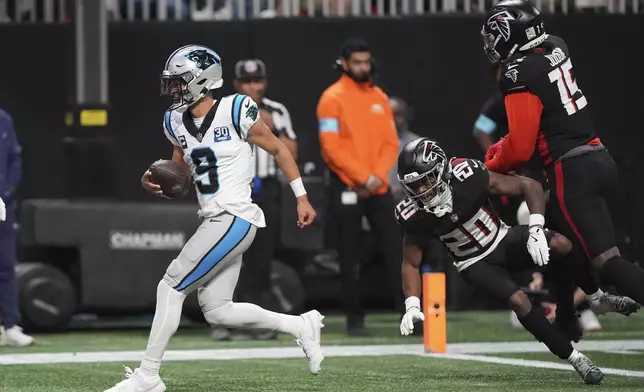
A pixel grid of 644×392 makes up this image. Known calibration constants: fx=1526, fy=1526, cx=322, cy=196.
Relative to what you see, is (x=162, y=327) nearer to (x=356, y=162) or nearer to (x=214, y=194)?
(x=214, y=194)

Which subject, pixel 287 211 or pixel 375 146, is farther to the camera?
pixel 287 211

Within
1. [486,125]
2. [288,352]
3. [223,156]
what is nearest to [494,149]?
[223,156]

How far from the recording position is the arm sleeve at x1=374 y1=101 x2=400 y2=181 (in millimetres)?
11352

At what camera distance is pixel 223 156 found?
7500 mm

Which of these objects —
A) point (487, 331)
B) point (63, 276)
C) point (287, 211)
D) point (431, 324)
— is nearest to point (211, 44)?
point (287, 211)

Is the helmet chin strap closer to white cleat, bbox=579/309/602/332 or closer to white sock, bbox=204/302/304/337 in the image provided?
white sock, bbox=204/302/304/337

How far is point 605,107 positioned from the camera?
1436 cm

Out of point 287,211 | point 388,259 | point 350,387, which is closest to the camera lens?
point 350,387

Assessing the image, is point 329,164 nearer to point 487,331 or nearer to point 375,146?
point 375,146

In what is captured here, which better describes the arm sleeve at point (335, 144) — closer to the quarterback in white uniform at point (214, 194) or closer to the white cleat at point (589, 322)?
the white cleat at point (589, 322)

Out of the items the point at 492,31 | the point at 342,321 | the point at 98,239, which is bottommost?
the point at 342,321

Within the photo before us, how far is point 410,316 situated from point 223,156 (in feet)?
4.17

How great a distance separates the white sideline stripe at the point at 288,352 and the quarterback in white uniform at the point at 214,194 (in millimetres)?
2017

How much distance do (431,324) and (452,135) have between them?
4771 millimetres
